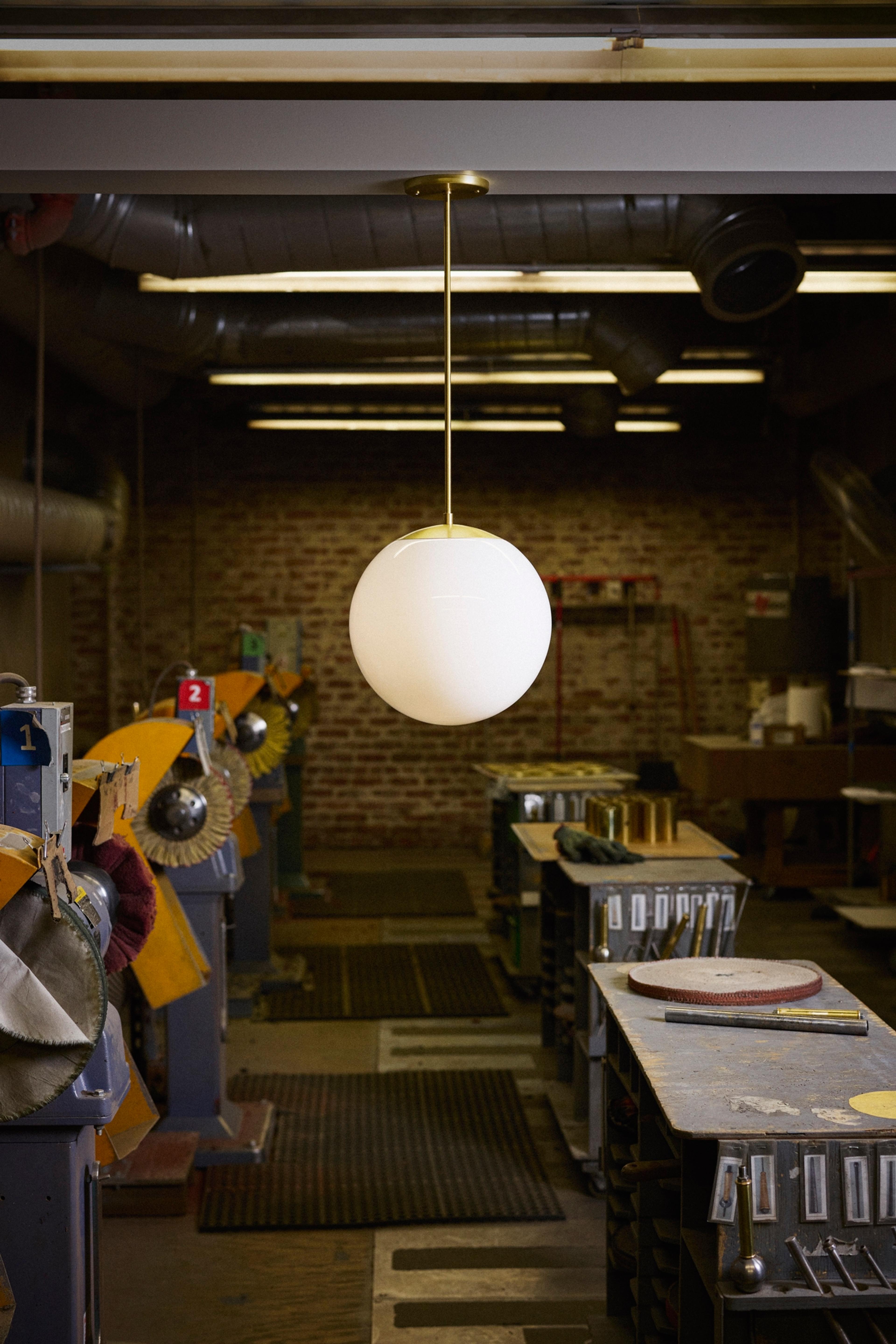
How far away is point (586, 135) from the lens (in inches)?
89.1

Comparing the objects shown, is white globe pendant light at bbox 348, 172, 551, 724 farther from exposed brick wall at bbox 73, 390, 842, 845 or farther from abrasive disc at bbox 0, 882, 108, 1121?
exposed brick wall at bbox 73, 390, 842, 845

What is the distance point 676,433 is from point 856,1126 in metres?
7.61

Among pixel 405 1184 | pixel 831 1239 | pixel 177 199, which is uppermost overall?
pixel 177 199

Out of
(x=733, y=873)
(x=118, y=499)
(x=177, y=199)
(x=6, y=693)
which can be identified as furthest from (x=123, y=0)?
(x=118, y=499)

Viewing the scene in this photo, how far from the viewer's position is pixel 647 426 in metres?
8.32

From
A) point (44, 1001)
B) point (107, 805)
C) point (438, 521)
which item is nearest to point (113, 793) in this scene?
point (107, 805)

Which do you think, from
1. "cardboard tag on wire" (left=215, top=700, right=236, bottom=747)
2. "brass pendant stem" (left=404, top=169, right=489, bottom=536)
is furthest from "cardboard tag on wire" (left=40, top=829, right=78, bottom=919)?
"cardboard tag on wire" (left=215, top=700, right=236, bottom=747)

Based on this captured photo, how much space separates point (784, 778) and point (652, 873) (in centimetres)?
371

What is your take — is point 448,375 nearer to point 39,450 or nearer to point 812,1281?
point 812,1281

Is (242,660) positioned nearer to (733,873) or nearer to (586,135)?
(733,873)

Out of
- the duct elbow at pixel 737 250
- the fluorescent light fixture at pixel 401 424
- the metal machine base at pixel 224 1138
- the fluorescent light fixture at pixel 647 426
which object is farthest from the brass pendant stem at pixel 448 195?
the fluorescent light fixture at pixel 647 426

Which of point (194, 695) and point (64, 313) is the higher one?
point (64, 313)

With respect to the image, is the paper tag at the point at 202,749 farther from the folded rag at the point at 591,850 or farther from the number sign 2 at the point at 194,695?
the folded rag at the point at 591,850

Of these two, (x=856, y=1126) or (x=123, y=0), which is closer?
(x=856, y=1126)
